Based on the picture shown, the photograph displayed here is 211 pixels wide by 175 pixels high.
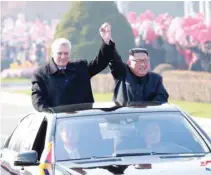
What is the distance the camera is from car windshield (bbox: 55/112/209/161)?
7.39 meters

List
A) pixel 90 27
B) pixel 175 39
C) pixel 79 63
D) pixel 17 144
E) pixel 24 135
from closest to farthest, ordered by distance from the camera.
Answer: pixel 24 135 < pixel 17 144 < pixel 79 63 < pixel 175 39 < pixel 90 27

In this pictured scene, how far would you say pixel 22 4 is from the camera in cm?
5791

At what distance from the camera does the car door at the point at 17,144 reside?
8.20 meters

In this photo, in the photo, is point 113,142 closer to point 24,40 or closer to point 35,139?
point 35,139

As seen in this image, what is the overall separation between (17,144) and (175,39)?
123ft

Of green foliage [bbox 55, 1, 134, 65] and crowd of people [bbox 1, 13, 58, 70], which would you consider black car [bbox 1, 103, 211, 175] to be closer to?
green foliage [bbox 55, 1, 134, 65]

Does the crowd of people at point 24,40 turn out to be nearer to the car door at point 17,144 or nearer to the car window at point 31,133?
the car door at point 17,144

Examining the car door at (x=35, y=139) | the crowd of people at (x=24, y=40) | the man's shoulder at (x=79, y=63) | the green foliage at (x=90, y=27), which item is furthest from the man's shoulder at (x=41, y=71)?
the crowd of people at (x=24, y=40)

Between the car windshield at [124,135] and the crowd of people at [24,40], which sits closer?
the car windshield at [124,135]

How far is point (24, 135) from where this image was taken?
8500 mm

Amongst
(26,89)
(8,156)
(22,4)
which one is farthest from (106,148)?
(22,4)

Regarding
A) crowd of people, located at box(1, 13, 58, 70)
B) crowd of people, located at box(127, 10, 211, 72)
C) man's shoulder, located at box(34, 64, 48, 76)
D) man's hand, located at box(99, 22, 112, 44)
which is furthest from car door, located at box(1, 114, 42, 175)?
crowd of people, located at box(1, 13, 58, 70)

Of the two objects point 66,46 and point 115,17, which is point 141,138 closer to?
point 66,46

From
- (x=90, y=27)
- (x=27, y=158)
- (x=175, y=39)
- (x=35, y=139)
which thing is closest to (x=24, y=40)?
(x=90, y=27)
